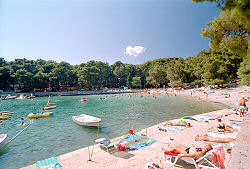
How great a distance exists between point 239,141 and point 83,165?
6290mm

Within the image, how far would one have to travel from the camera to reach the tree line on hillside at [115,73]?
4262 centimetres

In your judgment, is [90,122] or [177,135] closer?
[177,135]

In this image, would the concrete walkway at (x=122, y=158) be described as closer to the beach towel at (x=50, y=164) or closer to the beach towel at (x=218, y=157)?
the beach towel at (x=50, y=164)

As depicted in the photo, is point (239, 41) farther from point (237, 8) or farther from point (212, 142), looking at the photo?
point (212, 142)

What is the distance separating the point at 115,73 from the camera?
77000 mm

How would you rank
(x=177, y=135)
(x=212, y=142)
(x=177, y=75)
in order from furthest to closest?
(x=177, y=75)
(x=177, y=135)
(x=212, y=142)

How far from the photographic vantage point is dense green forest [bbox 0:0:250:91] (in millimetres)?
8970

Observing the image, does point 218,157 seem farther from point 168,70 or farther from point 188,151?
point 168,70

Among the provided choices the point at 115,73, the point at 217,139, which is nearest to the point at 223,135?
the point at 217,139

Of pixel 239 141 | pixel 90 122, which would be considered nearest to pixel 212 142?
pixel 239 141

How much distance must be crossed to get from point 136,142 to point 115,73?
227 ft

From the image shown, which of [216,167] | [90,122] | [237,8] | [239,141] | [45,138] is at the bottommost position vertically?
[45,138]

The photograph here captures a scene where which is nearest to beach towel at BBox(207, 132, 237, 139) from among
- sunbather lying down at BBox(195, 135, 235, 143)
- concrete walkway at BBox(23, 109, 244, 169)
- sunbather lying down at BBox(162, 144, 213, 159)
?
sunbather lying down at BBox(195, 135, 235, 143)

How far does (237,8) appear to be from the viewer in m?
4.64
